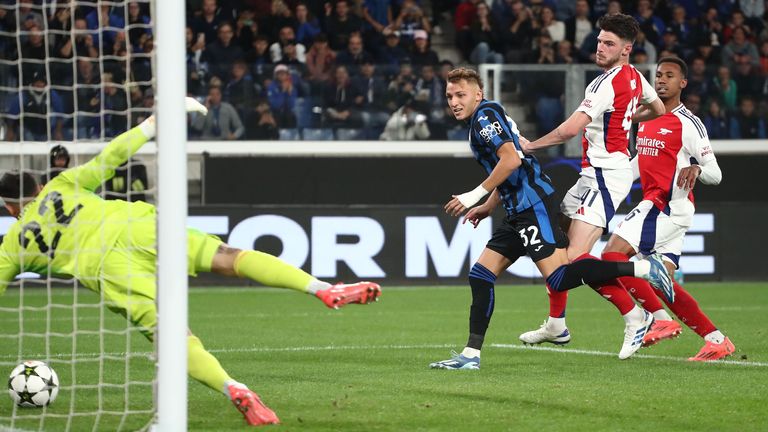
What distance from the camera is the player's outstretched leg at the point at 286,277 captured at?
18.7ft

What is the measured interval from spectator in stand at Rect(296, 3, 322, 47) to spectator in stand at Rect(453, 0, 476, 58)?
227 centimetres

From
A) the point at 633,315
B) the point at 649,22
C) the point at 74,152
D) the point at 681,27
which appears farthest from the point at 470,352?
the point at 681,27

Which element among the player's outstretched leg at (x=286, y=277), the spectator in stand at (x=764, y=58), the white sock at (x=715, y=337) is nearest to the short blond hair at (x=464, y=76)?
the white sock at (x=715, y=337)

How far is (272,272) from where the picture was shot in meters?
5.89

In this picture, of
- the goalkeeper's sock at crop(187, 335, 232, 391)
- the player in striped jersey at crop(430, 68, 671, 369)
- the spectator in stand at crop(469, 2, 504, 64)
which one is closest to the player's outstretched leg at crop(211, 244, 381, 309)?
the goalkeeper's sock at crop(187, 335, 232, 391)

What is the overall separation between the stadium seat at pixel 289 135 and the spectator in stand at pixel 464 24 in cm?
364

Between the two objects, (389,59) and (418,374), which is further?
(389,59)

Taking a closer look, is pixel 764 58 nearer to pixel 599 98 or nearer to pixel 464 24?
pixel 464 24

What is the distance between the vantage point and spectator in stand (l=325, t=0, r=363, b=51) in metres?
18.9

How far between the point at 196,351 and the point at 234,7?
14.1m

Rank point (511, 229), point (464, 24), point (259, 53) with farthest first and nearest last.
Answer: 1. point (464, 24)
2. point (259, 53)
3. point (511, 229)

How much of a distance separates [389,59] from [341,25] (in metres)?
1.00

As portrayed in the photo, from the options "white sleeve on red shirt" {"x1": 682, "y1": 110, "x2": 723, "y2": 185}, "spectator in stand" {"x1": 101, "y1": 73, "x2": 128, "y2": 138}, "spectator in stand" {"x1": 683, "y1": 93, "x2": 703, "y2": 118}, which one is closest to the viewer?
"white sleeve on red shirt" {"x1": 682, "y1": 110, "x2": 723, "y2": 185}

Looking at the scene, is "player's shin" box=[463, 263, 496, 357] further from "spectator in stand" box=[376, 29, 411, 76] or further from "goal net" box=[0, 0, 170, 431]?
"spectator in stand" box=[376, 29, 411, 76]
